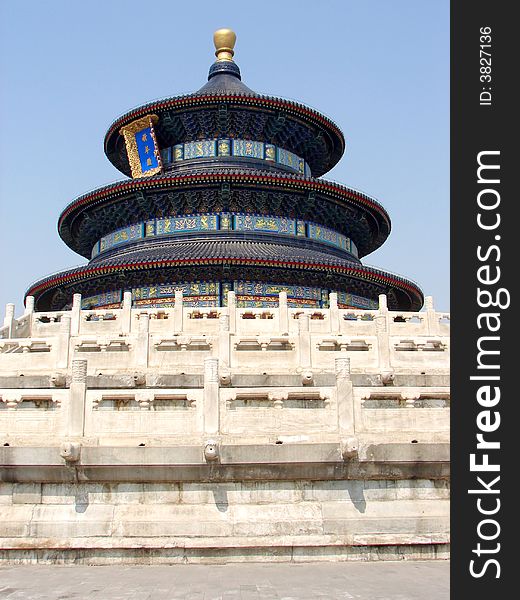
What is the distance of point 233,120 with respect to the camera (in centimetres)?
3719

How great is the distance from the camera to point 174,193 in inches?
1325

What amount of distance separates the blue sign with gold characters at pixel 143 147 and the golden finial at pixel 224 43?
7.90 m

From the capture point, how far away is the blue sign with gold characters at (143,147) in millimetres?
36688

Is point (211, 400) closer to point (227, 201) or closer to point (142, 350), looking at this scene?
point (142, 350)

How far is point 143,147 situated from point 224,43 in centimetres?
960

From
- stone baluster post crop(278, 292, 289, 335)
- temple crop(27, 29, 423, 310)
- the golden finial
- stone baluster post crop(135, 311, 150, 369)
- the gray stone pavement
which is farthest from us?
the golden finial

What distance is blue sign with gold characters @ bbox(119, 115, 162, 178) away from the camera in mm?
36688

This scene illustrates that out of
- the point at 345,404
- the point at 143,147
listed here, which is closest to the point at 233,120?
the point at 143,147

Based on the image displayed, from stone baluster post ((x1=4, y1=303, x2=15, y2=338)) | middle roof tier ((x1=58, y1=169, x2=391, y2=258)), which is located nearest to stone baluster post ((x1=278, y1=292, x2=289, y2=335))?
stone baluster post ((x1=4, y1=303, x2=15, y2=338))

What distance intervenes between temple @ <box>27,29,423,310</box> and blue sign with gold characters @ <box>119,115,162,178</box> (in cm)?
6

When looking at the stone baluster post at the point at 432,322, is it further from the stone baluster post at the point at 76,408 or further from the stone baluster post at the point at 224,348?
the stone baluster post at the point at 76,408

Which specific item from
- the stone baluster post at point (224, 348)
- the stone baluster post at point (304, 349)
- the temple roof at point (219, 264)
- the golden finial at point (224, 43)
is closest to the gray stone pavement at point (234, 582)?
the stone baluster post at point (304, 349)

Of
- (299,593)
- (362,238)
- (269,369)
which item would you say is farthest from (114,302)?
(299,593)

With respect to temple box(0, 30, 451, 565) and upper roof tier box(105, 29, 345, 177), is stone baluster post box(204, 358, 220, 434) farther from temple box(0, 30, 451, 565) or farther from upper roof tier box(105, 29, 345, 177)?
upper roof tier box(105, 29, 345, 177)
